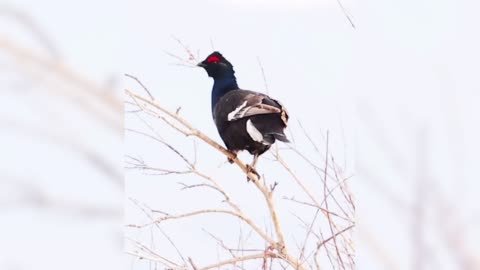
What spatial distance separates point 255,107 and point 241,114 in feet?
0.11

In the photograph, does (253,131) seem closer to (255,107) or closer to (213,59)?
(255,107)

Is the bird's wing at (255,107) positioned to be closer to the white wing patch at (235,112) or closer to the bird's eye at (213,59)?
the white wing patch at (235,112)

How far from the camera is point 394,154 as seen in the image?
0.46m

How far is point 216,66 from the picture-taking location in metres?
1.63

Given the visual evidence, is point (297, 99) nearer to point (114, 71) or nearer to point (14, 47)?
point (114, 71)

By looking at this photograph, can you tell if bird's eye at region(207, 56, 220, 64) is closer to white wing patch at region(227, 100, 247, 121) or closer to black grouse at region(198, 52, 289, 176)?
black grouse at region(198, 52, 289, 176)

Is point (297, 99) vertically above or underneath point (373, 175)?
above

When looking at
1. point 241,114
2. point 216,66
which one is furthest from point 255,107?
point 216,66

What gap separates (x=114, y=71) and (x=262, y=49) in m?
1.16

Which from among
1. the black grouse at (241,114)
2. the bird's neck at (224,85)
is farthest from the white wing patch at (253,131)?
the bird's neck at (224,85)

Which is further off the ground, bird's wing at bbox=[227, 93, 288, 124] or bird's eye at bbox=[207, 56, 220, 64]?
bird's eye at bbox=[207, 56, 220, 64]

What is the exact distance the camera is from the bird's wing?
155cm

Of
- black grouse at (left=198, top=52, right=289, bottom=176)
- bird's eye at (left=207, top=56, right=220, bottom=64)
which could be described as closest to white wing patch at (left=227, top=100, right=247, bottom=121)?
black grouse at (left=198, top=52, right=289, bottom=176)

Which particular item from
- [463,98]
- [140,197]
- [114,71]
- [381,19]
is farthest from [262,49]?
[114,71]
